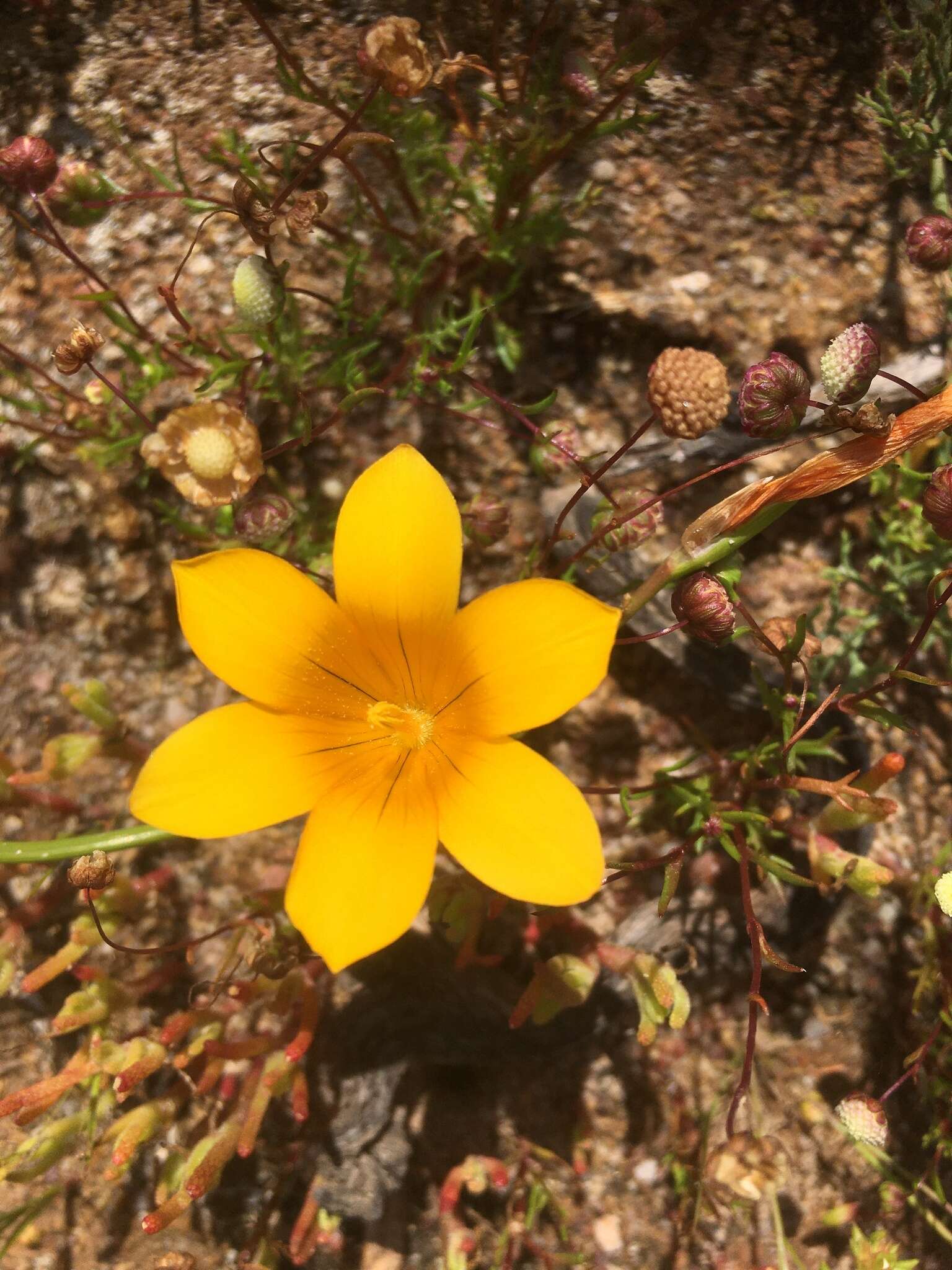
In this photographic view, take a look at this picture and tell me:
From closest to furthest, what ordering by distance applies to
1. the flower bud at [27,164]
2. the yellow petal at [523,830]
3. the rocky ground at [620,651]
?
1. the yellow petal at [523,830]
2. the flower bud at [27,164]
3. the rocky ground at [620,651]

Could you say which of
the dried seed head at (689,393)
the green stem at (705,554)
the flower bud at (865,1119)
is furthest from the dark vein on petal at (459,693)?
the flower bud at (865,1119)

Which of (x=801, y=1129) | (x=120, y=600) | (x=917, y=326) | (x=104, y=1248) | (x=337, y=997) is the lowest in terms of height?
(x=801, y=1129)

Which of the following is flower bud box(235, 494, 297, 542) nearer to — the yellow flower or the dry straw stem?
the yellow flower

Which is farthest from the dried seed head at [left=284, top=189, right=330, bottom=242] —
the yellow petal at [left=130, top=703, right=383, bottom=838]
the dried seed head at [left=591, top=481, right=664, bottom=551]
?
the yellow petal at [left=130, top=703, right=383, bottom=838]

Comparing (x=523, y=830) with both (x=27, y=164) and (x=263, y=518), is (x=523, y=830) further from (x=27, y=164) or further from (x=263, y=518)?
(x=27, y=164)

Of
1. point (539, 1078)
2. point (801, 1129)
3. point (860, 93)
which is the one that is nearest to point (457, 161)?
point (860, 93)

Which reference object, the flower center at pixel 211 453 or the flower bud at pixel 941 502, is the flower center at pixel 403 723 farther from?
the flower bud at pixel 941 502

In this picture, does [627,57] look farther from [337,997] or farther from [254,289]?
[337,997]

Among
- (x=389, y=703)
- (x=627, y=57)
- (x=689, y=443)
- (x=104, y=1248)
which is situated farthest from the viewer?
(x=104, y=1248)
